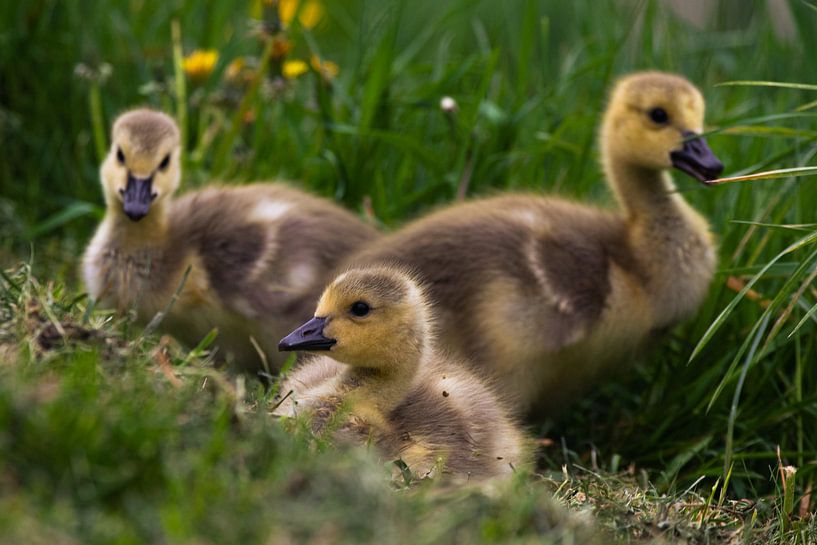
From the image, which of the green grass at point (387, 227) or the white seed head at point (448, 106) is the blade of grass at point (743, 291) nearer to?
the green grass at point (387, 227)

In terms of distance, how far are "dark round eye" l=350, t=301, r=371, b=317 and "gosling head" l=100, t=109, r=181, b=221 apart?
1117 millimetres

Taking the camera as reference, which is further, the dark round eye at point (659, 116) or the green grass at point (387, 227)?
the dark round eye at point (659, 116)

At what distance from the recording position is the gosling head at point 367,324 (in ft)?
9.45

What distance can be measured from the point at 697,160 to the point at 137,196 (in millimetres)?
1749

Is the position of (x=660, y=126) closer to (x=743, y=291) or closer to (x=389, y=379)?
(x=743, y=291)

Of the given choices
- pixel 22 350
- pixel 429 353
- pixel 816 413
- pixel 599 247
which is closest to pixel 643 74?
pixel 599 247

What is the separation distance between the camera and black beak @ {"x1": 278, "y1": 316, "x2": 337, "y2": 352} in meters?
2.86

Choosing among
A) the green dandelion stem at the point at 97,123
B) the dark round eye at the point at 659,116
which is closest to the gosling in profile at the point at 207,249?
the green dandelion stem at the point at 97,123

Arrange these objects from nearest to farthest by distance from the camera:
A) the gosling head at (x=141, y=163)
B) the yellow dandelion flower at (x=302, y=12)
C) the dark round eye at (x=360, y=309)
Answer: the dark round eye at (x=360, y=309) → the gosling head at (x=141, y=163) → the yellow dandelion flower at (x=302, y=12)

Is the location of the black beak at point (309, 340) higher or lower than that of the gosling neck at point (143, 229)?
higher

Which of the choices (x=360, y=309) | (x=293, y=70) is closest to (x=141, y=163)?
(x=293, y=70)

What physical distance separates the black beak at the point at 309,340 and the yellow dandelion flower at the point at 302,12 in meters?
2.17

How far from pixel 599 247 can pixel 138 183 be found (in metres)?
1.45

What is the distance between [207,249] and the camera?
396 cm
